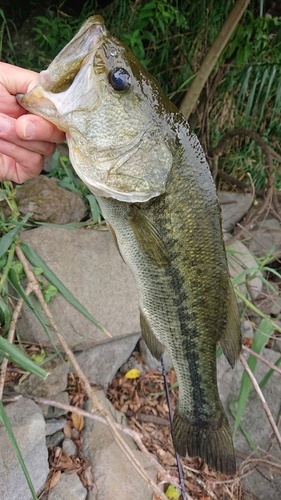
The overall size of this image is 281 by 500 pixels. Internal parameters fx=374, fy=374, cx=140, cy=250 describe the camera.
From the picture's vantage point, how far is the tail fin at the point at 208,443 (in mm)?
1553

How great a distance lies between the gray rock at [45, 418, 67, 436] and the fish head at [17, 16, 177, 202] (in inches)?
64.3

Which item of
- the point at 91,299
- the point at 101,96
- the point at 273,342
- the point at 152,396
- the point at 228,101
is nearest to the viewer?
the point at 101,96

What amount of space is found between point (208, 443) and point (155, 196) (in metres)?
1.09

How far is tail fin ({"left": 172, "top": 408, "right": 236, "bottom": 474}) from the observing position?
155 cm

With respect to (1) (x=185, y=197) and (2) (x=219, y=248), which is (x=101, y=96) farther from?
(2) (x=219, y=248)

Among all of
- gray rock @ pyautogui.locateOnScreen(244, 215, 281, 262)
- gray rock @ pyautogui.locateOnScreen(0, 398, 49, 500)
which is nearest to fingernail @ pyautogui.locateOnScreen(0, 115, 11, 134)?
gray rock @ pyautogui.locateOnScreen(0, 398, 49, 500)

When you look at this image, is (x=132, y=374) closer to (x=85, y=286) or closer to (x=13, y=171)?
(x=85, y=286)

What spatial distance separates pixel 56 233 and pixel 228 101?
8.80ft

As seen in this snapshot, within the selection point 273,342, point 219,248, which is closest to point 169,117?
point 219,248

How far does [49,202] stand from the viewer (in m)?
2.66

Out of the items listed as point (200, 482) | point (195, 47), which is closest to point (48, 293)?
point (200, 482)

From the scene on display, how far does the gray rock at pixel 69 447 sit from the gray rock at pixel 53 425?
0.28 feet

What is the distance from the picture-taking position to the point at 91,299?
252cm

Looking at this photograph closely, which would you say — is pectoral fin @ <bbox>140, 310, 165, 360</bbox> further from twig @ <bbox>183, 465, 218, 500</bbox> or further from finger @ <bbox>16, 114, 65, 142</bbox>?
twig @ <bbox>183, 465, 218, 500</bbox>
